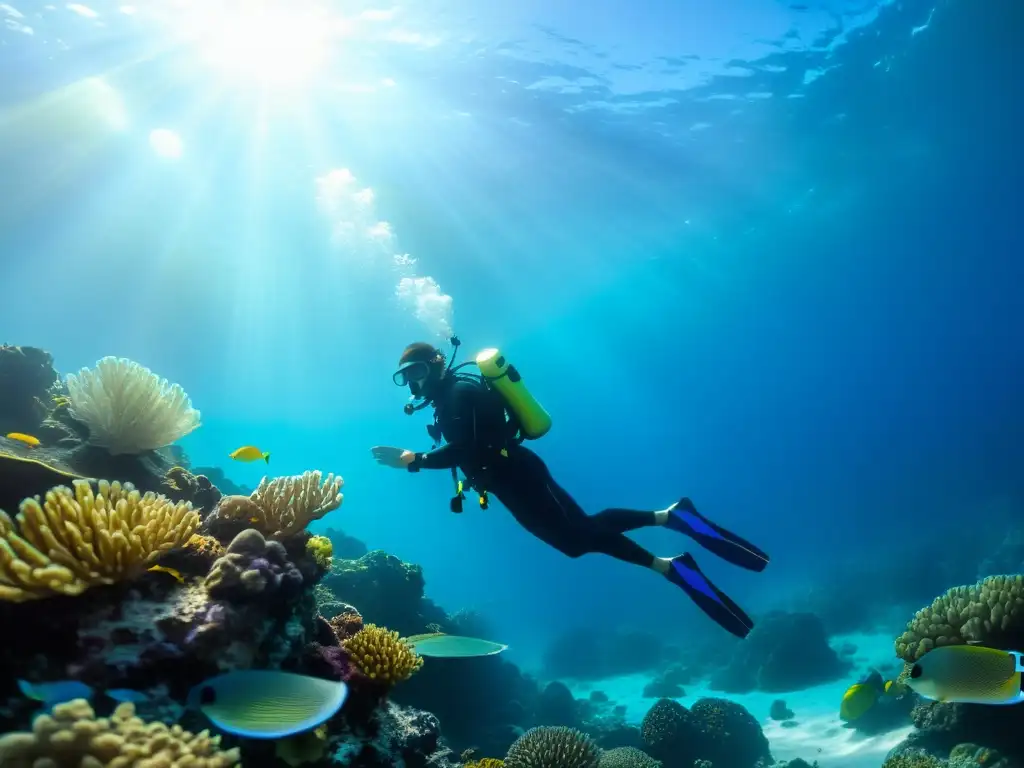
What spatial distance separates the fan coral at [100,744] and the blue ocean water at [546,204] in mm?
22593

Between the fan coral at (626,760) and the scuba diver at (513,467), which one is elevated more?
the scuba diver at (513,467)

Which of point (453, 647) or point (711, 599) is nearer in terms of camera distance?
point (453, 647)

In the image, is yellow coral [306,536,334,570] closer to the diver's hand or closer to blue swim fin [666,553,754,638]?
the diver's hand

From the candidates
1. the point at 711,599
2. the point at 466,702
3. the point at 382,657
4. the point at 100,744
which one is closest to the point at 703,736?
the point at 466,702

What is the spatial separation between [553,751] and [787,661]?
1589cm

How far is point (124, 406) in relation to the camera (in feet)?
17.0

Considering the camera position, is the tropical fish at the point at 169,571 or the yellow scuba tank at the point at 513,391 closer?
the tropical fish at the point at 169,571

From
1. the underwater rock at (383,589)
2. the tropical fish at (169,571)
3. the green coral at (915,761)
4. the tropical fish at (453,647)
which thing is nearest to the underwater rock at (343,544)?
the underwater rock at (383,589)

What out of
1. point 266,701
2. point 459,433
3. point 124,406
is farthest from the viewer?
point 459,433

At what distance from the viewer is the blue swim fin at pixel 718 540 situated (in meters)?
6.59

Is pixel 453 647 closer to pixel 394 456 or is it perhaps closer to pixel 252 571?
pixel 252 571

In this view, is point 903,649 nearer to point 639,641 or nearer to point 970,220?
point 639,641

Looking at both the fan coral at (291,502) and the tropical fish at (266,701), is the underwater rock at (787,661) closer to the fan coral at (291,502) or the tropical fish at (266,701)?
the fan coral at (291,502)

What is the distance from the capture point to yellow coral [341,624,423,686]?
425 cm
